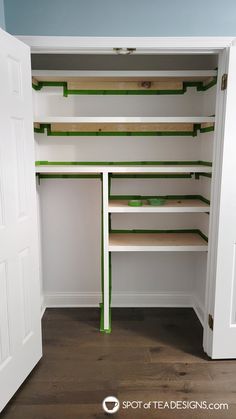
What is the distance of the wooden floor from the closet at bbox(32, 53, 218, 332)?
21 cm

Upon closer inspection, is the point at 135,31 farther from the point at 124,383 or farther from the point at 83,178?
the point at 124,383

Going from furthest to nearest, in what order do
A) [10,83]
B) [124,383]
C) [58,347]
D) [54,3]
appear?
[58,347], [124,383], [54,3], [10,83]

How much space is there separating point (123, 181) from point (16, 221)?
4.13 ft

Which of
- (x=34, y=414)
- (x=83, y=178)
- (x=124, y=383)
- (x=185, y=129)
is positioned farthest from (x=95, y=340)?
(x=185, y=129)

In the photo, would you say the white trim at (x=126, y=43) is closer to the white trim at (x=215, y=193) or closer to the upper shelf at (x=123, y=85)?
the white trim at (x=215, y=193)

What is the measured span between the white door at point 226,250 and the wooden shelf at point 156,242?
1.16ft

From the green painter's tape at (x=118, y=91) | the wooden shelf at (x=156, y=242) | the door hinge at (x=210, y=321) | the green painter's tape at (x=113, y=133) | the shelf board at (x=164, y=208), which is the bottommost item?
the door hinge at (x=210, y=321)

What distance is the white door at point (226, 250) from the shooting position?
6.88 ft

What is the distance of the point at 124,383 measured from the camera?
2.15 meters

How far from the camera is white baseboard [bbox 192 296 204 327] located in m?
2.90

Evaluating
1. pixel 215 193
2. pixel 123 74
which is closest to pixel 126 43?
pixel 123 74

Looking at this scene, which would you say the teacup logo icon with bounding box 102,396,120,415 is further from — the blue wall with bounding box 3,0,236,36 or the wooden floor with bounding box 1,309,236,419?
the blue wall with bounding box 3,0,236,36

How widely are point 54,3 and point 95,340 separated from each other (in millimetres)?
2464

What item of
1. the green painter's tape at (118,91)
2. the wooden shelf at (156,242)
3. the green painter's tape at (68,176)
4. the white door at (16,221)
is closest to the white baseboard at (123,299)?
the wooden shelf at (156,242)
